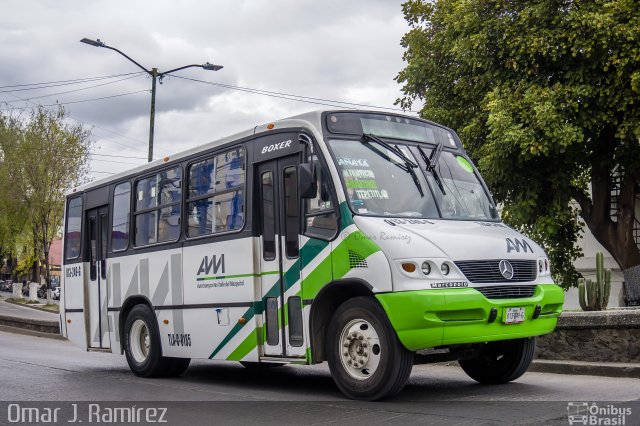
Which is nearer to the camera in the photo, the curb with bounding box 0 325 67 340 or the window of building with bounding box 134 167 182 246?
the window of building with bounding box 134 167 182 246

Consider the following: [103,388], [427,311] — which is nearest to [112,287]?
[103,388]

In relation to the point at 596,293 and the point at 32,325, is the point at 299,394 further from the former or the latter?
the point at 32,325

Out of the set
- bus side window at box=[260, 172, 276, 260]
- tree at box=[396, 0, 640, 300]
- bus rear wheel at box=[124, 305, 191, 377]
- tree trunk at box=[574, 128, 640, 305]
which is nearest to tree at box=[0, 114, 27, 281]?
tree at box=[396, 0, 640, 300]

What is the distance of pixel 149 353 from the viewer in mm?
11969

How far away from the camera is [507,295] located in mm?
8398

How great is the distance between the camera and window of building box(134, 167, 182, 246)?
38.1 ft

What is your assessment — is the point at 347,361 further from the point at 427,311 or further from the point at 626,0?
the point at 626,0

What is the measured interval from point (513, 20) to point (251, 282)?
44.5ft

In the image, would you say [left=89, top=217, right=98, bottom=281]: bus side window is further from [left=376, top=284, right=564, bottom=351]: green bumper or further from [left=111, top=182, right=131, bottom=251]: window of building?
[left=376, top=284, right=564, bottom=351]: green bumper

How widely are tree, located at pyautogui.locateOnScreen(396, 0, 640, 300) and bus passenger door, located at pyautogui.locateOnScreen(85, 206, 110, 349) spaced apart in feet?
31.4

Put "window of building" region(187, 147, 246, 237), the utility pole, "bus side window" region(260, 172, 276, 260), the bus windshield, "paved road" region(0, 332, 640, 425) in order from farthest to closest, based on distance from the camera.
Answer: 1. the utility pole
2. "window of building" region(187, 147, 246, 237)
3. "bus side window" region(260, 172, 276, 260)
4. the bus windshield
5. "paved road" region(0, 332, 640, 425)

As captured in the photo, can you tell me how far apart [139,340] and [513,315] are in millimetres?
6121

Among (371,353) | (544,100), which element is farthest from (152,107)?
(371,353)

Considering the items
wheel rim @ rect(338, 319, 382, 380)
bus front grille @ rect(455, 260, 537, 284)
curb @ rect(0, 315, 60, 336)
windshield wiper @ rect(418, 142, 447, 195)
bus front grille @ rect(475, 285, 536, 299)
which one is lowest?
curb @ rect(0, 315, 60, 336)
